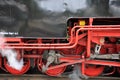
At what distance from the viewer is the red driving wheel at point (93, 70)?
5117 mm

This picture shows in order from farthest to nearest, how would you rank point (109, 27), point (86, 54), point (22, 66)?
point (22, 66) < point (86, 54) < point (109, 27)

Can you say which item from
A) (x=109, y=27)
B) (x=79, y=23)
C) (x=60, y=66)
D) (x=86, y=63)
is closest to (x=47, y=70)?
(x=60, y=66)

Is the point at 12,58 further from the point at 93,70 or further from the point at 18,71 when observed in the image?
the point at 93,70

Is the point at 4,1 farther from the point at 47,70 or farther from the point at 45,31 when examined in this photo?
the point at 47,70

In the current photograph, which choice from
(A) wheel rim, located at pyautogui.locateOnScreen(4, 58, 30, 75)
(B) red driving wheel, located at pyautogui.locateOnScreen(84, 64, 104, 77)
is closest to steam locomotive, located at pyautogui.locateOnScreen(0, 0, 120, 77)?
(B) red driving wheel, located at pyautogui.locateOnScreen(84, 64, 104, 77)

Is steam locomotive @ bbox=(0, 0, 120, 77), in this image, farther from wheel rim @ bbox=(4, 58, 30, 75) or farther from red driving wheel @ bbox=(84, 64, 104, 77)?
wheel rim @ bbox=(4, 58, 30, 75)

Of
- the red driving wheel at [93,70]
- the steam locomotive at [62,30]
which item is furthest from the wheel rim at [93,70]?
the steam locomotive at [62,30]

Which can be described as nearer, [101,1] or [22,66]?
[101,1]

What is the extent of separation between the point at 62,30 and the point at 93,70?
1.11 meters

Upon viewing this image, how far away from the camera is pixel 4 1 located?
457cm

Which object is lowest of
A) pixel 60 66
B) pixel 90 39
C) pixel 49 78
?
pixel 49 78

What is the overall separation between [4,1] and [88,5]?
1405 millimetres

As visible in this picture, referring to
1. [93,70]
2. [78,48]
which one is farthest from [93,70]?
[78,48]

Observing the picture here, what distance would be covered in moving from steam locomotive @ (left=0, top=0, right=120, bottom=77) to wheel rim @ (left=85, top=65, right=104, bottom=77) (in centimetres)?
15
